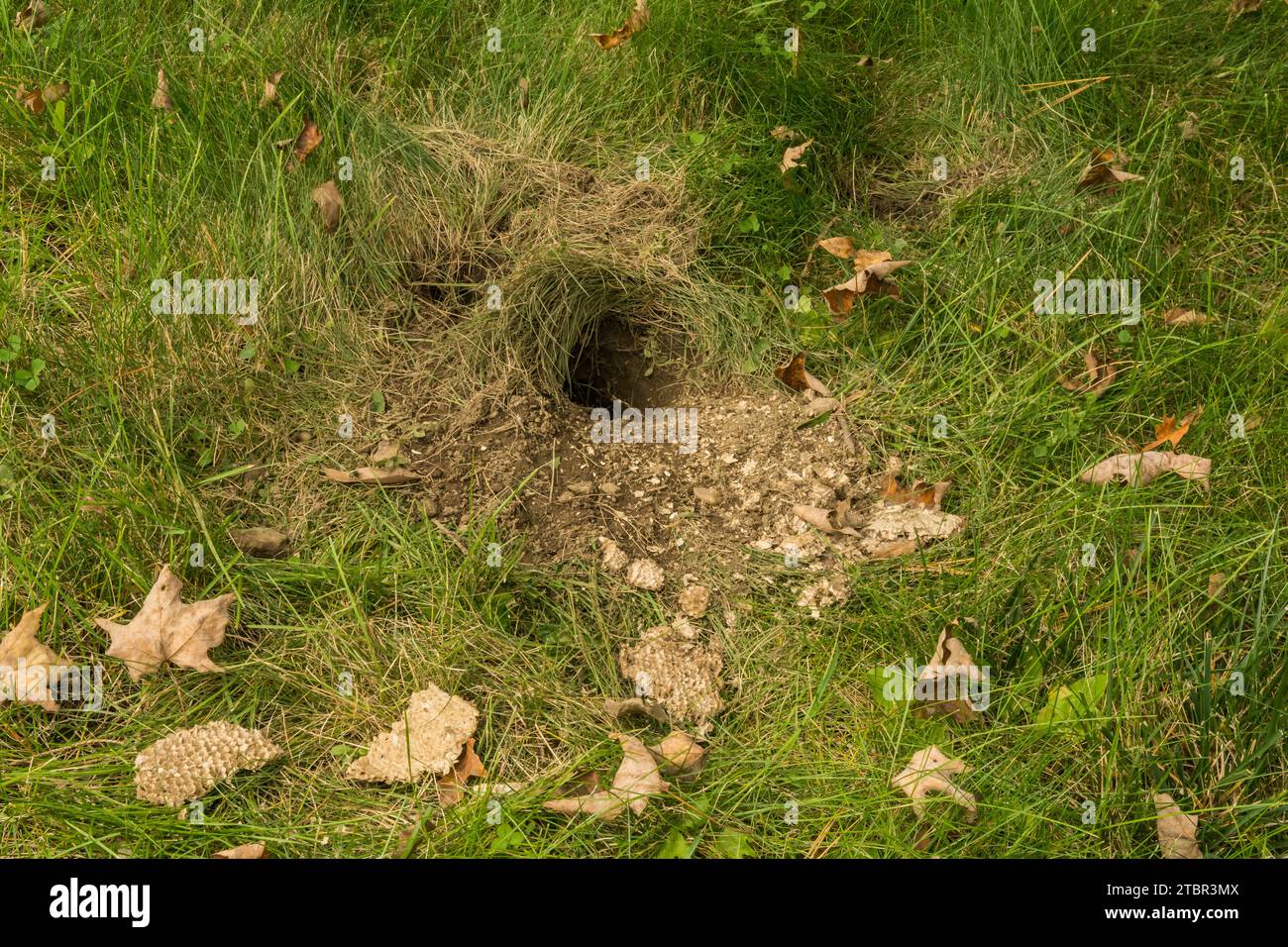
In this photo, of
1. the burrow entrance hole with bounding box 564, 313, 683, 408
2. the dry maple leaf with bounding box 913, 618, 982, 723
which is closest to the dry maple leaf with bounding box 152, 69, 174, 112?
the burrow entrance hole with bounding box 564, 313, 683, 408

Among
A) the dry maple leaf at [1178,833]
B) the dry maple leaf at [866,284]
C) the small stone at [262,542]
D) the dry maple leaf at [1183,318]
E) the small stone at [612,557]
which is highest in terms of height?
the dry maple leaf at [866,284]

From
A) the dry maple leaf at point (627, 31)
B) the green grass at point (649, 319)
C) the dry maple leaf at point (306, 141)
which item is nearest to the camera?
the green grass at point (649, 319)

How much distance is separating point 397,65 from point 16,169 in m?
1.13

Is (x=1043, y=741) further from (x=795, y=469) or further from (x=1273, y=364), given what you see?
(x=1273, y=364)

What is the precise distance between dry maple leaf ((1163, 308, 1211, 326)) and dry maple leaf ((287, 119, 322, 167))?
8.06 ft

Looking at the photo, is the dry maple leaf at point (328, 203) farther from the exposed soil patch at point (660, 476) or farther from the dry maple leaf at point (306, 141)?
the exposed soil patch at point (660, 476)

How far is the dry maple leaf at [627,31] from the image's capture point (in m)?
3.25

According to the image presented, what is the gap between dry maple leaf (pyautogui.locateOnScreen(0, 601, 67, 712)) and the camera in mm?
2133

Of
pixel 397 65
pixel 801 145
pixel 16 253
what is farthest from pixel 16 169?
pixel 801 145

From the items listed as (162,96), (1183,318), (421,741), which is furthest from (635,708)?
(162,96)

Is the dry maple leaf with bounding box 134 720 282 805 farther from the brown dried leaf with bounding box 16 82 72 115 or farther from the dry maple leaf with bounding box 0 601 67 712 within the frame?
the brown dried leaf with bounding box 16 82 72 115

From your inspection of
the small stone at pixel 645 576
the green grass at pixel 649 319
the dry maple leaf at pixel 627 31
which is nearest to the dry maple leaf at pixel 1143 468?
the green grass at pixel 649 319

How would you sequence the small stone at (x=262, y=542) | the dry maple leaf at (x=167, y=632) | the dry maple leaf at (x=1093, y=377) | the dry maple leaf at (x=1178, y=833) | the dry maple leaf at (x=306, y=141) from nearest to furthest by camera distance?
the dry maple leaf at (x=1178, y=833), the dry maple leaf at (x=167, y=632), the small stone at (x=262, y=542), the dry maple leaf at (x=1093, y=377), the dry maple leaf at (x=306, y=141)

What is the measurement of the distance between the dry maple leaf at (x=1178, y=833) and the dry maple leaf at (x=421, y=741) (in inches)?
54.7
